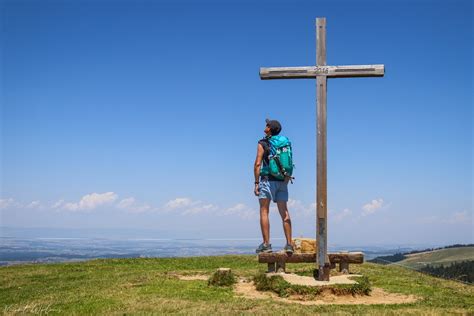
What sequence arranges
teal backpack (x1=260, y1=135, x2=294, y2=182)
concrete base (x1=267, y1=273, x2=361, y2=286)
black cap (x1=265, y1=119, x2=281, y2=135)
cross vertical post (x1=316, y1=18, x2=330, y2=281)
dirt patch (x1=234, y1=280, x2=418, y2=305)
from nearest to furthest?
1. dirt patch (x1=234, y1=280, x2=418, y2=305)
2. concrete base (x1=267, y1=273, x2=361, y2=286)
3. cross vertical post (x1=316, y1=18, x2=330, y2=281)
4. teal backpack (x1=260, y1=135, x2=294, y2=182)
5. black cap (x1=265, y1=119, x2=281, y2=135)

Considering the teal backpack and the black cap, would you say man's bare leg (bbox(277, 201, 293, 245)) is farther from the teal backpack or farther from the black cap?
the black cap

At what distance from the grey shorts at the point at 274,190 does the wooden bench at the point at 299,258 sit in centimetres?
143

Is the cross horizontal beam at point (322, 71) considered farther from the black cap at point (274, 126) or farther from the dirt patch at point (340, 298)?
the dirt patch at point (340, 298)

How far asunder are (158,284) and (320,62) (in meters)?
7.31

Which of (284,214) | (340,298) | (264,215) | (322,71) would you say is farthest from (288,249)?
(322,71)

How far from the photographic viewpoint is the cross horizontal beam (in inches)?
472

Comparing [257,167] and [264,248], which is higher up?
[257,167]

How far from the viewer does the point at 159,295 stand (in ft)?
36.3

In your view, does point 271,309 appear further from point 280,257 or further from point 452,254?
point 452,254

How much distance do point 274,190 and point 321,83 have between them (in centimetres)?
298

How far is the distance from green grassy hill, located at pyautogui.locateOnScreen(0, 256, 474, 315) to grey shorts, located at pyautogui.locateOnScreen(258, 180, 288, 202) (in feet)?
8.28

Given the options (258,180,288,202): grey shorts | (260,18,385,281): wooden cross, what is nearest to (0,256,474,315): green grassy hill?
(260,18,385,281): wooden cross

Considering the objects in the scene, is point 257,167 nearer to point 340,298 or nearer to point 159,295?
point 340,298

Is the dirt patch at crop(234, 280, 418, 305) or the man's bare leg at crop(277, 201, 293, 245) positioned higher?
the man's bare leg at crop(277, 201, 293, 245)
